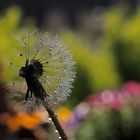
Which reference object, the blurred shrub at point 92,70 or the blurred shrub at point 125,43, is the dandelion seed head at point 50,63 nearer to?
the blurred shrub at point 92,70

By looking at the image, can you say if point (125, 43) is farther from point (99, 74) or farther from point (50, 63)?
point (50, 63)

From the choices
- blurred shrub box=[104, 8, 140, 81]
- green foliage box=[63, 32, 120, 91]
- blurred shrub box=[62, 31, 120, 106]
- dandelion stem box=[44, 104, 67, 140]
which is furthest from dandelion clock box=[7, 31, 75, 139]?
blurred shrub box=[104, 8, 140, 81]

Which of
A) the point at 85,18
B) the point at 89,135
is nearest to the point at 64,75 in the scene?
the point at 89,135

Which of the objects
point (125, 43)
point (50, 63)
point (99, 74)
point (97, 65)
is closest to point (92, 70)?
point (97, 65)

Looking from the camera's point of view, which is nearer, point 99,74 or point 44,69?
point 44,69

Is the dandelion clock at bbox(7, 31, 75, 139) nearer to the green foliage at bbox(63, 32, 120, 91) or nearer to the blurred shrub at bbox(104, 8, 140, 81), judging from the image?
the green foliage at bbox(63, 32, 120, 91)

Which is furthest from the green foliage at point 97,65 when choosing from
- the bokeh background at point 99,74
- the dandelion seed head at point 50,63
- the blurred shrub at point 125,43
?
the dandelion seed head at point 50,63

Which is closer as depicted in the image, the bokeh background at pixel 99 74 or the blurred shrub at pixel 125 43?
the bokeh background at pixel 99 74
